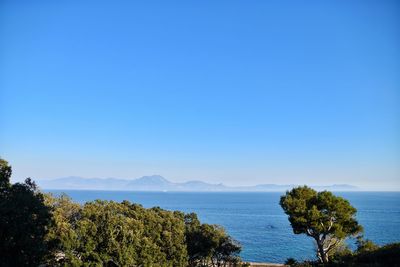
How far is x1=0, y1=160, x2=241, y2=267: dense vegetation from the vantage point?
734 inches

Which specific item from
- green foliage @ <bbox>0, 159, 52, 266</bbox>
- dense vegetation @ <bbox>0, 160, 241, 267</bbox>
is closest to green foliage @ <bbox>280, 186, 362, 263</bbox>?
dense vegetation @ <bbox>0, 160, 241, 267</bbox>

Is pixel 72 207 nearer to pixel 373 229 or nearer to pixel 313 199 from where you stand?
pixel 313 199

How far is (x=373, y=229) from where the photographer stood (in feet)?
329

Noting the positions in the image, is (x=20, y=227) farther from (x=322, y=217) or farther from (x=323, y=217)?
(x=323, y=217)

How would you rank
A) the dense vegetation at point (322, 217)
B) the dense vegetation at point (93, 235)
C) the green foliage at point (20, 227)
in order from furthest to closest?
the dense vegetation at point (322, 217) → the dense vegetation at point (93, 235) → the green foliage at point (20, 227)

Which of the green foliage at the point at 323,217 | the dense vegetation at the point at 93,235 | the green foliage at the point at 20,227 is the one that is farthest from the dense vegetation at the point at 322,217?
the green foliage at the point at 20,227

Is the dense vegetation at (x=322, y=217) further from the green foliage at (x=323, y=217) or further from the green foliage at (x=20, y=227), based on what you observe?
the green foliage at (x=20, y=227)

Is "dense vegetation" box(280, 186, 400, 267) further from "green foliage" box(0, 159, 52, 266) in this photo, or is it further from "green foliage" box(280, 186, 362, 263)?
"green foliage" box(0, 159, 52, 266)

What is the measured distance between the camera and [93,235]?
93.4 ft

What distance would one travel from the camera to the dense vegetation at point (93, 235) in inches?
734

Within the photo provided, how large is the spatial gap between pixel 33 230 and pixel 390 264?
21141mm

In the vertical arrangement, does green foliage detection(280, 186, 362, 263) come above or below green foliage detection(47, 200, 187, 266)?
above

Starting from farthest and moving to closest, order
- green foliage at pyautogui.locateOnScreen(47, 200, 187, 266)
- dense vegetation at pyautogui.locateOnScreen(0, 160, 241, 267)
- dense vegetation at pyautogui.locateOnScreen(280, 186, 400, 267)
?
dense vegetation at pyautogui.locateOnScreen(280, 186, 400, 267) < green foliage at pyautogui.locateOnScreen(47, 200, 187, 266) < dense vegetation at pyautogui.locateOnScreen(0, 160, 241, 267)

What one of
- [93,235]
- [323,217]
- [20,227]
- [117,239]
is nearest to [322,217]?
[323,217]
